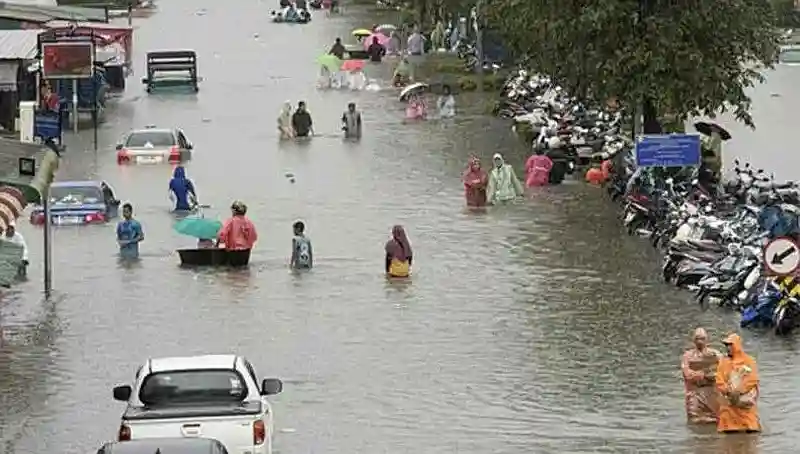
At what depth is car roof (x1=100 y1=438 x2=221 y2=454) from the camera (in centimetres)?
1520

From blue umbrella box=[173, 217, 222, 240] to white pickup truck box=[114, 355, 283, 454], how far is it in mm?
16309

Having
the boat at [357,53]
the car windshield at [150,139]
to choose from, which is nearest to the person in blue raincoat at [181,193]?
the car windshield at [150,139]

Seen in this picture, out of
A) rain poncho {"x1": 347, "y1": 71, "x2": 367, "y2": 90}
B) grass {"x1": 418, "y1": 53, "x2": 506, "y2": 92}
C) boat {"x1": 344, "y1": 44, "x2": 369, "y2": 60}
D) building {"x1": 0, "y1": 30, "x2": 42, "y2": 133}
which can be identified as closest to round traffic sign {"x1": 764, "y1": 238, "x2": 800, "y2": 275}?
building {"x1": 0, "y1": 30, "x2": 42, "y2": 133}

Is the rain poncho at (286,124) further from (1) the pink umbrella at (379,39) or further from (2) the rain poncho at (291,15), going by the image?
(2) the rain poncho at (291,15)

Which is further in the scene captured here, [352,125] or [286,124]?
[286,124]

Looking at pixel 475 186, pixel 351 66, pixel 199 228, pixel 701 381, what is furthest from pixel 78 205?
pixel 351 66

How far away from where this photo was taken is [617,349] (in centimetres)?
2791

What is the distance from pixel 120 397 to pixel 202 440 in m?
4.46

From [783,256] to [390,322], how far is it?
21.2 ft

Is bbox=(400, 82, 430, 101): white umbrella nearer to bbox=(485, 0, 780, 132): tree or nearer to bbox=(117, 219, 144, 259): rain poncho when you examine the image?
bbox=(485, 0, 780, 132): tree

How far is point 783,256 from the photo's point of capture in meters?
26.3

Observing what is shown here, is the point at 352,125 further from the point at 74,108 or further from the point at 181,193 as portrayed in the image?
the point at 181,193

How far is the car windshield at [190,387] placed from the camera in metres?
19.3

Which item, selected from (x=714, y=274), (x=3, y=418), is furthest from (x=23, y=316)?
(x=714, y=274)
